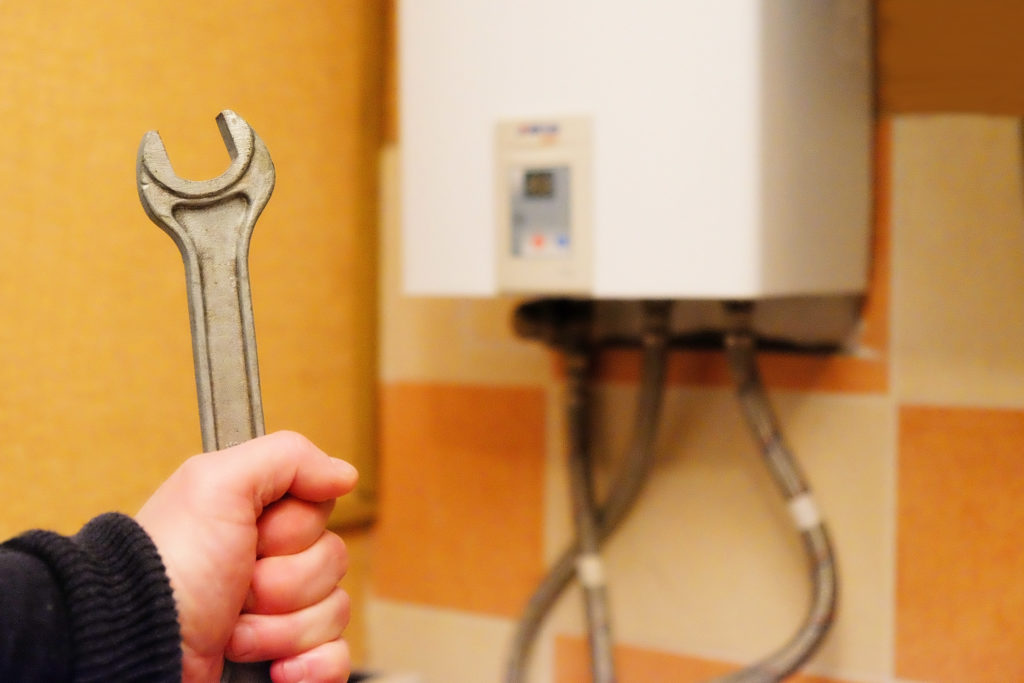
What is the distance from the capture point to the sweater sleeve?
1.44 ft

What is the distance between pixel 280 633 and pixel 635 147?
1.72 ft

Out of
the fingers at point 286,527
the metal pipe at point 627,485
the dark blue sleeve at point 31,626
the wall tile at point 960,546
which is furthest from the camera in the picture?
the metal pipe at point 627,485

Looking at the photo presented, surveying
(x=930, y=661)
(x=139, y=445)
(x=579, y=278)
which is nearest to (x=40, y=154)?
(x=139, y=445)

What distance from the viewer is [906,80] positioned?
97cm

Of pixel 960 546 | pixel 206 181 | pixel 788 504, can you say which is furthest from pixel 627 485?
pixel 206 181

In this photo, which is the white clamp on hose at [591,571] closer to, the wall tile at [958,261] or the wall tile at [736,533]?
the wall tile at [736,533]

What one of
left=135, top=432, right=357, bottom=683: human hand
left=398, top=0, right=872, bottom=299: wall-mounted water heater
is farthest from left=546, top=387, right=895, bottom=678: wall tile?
left=135, top=432, right=357, bottom=683: human hand

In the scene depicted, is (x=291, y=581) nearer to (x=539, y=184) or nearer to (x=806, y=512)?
(x=539, y=184)

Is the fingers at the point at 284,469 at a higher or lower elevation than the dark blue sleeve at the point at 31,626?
higher


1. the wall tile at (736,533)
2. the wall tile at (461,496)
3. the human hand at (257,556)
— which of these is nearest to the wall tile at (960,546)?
the wall tile at (736,533)

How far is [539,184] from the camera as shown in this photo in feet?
2.83

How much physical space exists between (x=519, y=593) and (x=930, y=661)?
496mm

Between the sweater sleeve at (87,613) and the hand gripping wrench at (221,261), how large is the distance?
7 cm

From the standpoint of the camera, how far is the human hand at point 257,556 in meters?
0.50
